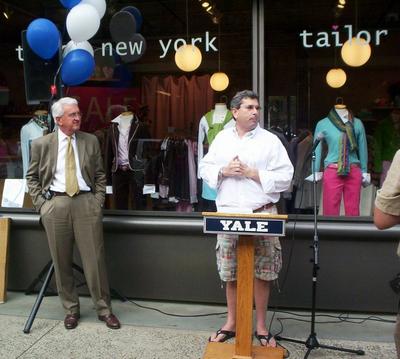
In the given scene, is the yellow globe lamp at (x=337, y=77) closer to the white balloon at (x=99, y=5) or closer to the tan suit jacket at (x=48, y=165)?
the white balloon at (x=99, y=5)

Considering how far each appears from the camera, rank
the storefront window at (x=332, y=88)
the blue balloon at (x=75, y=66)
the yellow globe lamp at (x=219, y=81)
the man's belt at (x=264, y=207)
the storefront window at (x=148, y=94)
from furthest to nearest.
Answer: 1. the yellow globe lamp at (x=219, y=81)
2. the storefront window at (x=148, y=94)
3. the storefront window at (x=332, y=88)
4. the blue balloon at (x=75, y=66)
5. the man's belt at (x=264, y=207)

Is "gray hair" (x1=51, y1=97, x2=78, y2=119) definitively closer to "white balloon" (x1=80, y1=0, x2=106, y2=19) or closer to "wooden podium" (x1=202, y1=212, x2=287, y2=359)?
"white balloon" (x1=80, y1=0, x2=106, y2=19)

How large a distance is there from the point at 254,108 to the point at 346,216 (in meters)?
1.65

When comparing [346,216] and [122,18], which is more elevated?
[122,18]

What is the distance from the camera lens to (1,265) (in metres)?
4.89

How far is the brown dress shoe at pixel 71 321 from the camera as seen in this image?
425 cm

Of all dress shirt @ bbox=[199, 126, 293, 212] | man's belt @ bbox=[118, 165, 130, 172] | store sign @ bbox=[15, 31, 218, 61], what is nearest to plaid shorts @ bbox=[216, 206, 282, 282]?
dress shirt @ bbox=[199, 126, 293, 212]

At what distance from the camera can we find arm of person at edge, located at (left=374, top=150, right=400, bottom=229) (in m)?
2.30

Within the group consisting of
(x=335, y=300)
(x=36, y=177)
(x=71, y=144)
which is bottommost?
(x=335, y=300)

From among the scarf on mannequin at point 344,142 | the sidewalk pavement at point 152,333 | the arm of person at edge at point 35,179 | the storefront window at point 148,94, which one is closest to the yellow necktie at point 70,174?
the arm of person at edge at point 35,179

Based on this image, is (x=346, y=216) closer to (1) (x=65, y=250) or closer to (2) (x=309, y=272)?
(2) (x=309, y=272)

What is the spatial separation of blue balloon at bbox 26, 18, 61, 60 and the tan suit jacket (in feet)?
2.37

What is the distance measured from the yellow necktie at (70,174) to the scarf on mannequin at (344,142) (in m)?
2.35

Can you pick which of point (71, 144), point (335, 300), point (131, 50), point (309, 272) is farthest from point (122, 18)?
point (335, 300)
